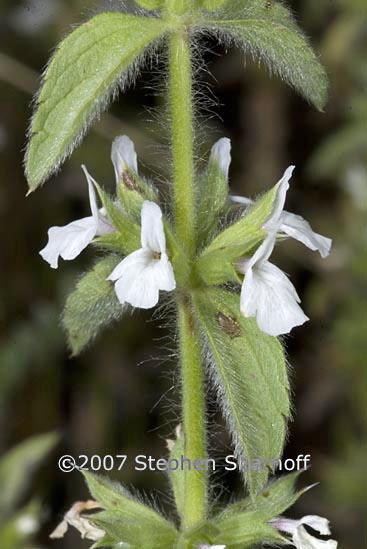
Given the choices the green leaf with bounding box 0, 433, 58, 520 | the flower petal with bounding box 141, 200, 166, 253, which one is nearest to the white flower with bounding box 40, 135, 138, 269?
the flower petal with bounding box 141, 200, 166, 253

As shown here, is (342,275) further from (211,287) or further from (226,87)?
(211,287)

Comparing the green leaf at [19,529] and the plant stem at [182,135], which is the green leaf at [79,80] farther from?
the green leaf at [19,529]

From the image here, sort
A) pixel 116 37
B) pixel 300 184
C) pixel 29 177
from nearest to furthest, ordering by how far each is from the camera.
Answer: pixel 29 177 < pixel 116 37 < pixel 300 184

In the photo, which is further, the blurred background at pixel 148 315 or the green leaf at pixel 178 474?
the blurred background at pixel 148 315

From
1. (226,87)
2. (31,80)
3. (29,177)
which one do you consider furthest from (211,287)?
(226,87)

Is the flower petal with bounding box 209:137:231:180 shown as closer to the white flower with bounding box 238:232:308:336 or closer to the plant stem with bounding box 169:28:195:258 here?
the plant stem with bounding box 169:28:195:258

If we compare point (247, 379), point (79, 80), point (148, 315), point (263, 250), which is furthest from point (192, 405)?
point (148, 315)

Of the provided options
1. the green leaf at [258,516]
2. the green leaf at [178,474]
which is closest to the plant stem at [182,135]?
the green leaf at [178,474]
